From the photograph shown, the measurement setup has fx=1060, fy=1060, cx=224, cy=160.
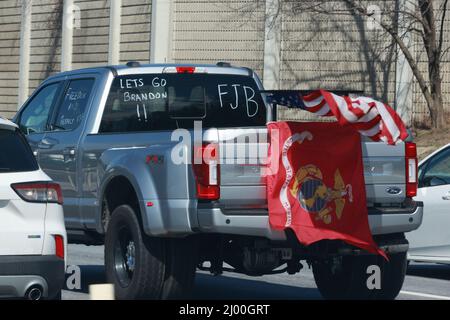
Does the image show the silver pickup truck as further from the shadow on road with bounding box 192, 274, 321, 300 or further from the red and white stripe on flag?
the shadow on road with bounding box 192, 274, 321, 300

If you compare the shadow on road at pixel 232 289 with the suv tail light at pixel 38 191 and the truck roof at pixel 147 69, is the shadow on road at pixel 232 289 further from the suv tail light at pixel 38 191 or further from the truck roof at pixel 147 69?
the suv tail light at pixel 38 191

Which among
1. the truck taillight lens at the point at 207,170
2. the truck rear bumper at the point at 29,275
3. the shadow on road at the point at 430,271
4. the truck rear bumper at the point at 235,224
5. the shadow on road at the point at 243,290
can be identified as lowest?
the shadow on road at the point at 243,290

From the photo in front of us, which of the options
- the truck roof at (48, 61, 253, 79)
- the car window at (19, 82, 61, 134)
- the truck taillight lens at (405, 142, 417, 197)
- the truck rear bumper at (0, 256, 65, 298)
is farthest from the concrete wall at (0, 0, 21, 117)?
the truck rear bumper at (0, 256, 65, 298)

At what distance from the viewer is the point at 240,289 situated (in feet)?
37.2

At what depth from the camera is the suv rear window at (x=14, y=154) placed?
782 cm

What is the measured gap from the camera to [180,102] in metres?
10.7

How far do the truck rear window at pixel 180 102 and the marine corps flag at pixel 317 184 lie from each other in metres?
2.41

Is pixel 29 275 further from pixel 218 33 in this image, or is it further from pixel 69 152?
pixel 218 33

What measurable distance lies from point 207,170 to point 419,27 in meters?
18.2

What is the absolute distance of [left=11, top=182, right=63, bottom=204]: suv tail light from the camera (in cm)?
771

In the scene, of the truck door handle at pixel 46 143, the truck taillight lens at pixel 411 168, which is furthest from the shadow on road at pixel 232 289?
the truck taillight lens at pixel 411 168

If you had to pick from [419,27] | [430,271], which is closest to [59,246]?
[430,271]

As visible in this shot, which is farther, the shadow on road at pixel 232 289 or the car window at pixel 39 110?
the car window at pixel 39 110

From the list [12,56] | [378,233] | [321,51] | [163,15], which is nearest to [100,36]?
[163,15]
